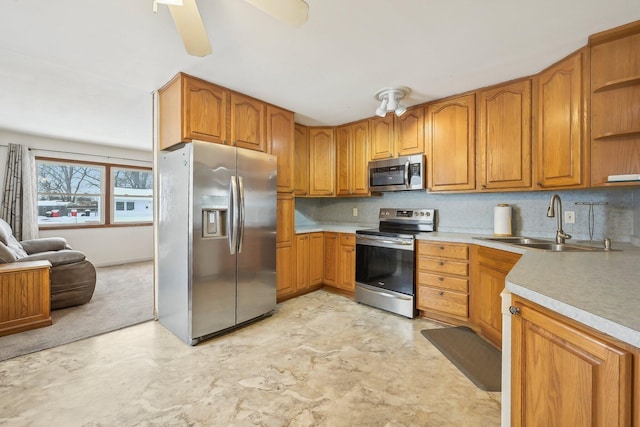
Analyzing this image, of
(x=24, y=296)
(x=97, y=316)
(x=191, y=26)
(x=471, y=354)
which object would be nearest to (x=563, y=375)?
(x=471, y=354)

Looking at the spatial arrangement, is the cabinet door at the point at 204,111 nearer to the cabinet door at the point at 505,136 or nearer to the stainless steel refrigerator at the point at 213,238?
the stainless steel refrigerator at the point at 213,238

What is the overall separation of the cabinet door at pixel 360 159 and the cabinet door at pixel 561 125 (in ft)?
5.85

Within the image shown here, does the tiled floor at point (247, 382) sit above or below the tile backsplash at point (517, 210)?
below

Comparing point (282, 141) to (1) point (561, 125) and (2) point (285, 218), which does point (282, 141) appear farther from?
(1) point (561, 125)

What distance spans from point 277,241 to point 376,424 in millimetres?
2070

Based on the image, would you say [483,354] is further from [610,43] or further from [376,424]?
[610,43]

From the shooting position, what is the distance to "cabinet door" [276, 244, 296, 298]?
128 inches

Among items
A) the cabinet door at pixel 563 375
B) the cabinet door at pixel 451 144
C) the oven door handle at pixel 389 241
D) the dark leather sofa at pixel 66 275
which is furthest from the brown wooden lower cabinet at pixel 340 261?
the dark leather sofa at pixel 66 275

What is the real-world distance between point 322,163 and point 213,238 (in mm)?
2025

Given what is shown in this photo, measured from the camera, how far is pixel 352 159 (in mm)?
3762

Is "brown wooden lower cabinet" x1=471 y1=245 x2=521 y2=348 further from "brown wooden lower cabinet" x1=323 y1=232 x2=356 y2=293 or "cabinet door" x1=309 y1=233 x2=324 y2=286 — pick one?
"cabinet door" x1=309 y1=233 x2=324 y2=286

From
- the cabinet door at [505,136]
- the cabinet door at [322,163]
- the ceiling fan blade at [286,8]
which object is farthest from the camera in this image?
the cabinet door at [322,163]

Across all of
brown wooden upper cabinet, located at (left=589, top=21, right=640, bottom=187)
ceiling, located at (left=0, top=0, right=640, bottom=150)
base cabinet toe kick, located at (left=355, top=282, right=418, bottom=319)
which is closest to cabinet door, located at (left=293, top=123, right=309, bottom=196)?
ceiling, located at (left=0, top=0, right=640, bottom=150)

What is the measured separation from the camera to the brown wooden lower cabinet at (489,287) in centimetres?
219
